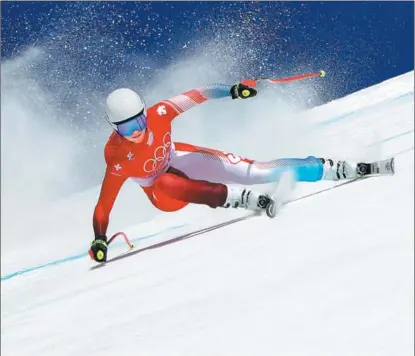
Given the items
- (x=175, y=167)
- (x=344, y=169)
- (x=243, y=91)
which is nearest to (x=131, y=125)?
(x=175, y=167)

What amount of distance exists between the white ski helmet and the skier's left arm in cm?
13

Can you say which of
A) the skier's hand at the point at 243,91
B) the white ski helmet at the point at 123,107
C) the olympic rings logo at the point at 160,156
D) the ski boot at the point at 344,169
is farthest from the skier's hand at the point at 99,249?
the ski boot at the point at 344,169

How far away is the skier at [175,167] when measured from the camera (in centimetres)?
203

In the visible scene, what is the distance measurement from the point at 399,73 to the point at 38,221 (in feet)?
5.01

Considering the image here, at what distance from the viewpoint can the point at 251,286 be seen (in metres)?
1.53

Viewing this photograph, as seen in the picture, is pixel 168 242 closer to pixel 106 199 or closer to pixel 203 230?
pixel 203 230

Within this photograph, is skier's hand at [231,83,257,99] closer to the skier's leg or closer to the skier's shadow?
the skier's leg

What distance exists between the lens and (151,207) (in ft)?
7.89

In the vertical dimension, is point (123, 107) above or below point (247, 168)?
above

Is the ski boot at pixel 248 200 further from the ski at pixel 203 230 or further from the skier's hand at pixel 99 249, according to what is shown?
the skier's hand at pixel 99 249

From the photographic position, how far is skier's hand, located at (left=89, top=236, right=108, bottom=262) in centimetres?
211

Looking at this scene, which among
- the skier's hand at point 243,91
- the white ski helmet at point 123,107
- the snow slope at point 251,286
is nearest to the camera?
the snow slope at point 251,286

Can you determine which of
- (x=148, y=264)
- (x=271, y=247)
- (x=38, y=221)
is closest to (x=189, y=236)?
(x=148, y=264)

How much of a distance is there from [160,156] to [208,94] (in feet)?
0.84
